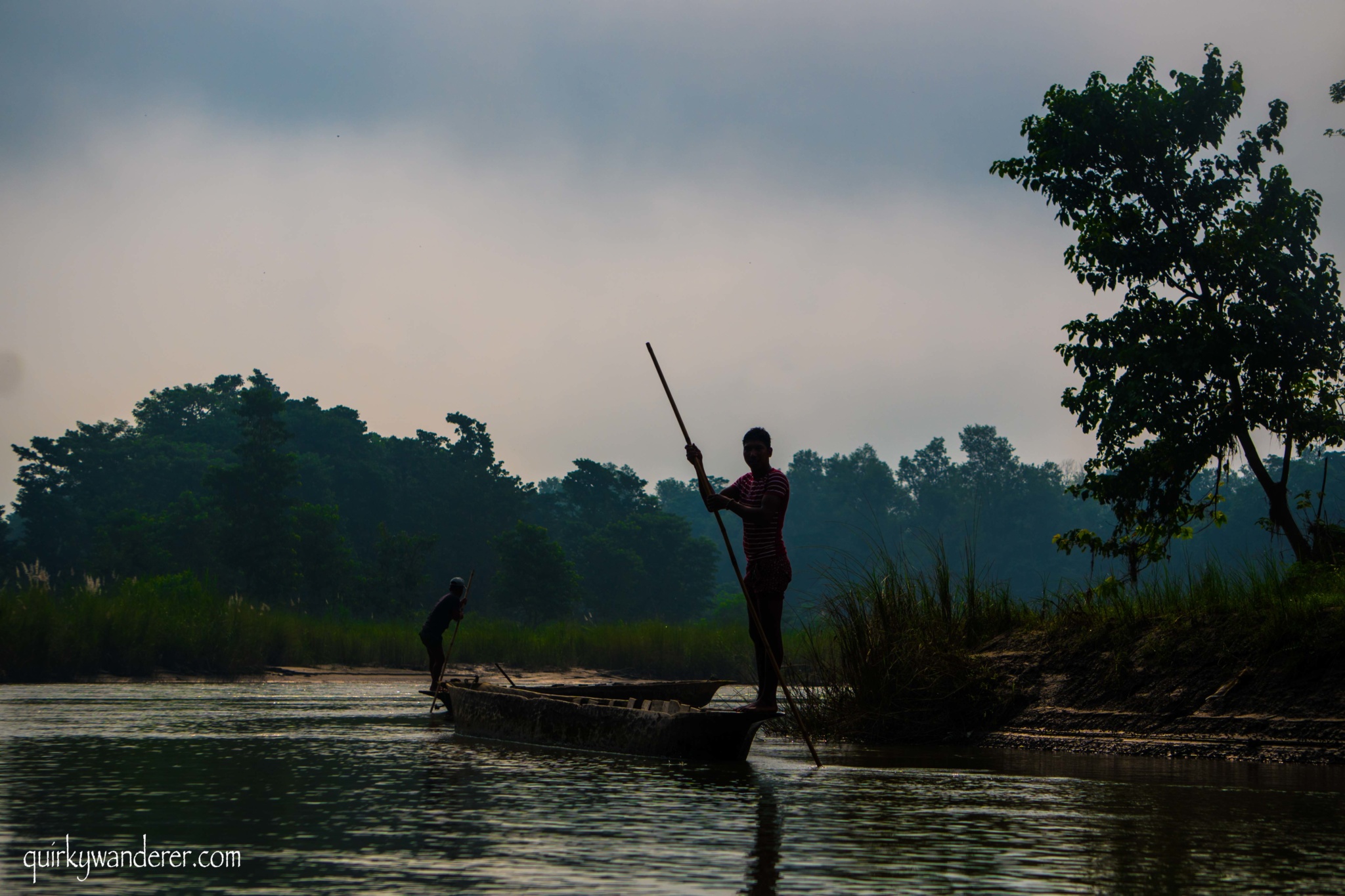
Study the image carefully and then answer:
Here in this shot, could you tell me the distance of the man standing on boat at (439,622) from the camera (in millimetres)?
16625

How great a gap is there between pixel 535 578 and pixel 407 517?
2095 centimetres

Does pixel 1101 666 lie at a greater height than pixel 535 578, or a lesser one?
lesser

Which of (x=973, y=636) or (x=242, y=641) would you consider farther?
(x=242, y=641)

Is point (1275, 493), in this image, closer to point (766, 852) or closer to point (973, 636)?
point (973, 636)

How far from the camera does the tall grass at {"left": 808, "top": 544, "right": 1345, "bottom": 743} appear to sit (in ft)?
32.8

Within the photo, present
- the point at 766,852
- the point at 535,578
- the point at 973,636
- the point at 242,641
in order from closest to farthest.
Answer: the point at 766,852 → the point at 973,636 → the point at 242,641 → the point at 535,578

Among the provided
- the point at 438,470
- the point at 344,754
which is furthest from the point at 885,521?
the point at 344,754

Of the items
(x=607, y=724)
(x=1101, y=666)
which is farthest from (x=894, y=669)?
(x=607, y=724)

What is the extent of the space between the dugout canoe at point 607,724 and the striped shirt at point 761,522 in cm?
118

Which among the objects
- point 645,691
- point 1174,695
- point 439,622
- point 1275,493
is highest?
point 1275,493

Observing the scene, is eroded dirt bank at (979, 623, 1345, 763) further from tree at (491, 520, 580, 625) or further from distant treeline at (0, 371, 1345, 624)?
tree at (491, 520, 580, 625)

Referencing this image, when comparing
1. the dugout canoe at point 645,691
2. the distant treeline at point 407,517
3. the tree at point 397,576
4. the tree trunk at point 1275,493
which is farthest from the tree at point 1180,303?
the tree at point 397,576

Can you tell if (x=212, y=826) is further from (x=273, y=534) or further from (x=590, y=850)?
(x=273, y=534)

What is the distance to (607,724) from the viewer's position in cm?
964
